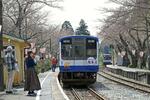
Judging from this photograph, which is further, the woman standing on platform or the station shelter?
the station shelter

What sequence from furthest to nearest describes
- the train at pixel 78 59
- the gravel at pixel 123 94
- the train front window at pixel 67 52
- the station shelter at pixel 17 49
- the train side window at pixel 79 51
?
the train side window at pixel 79 51 → the train front window at pixel 67 52 → the train at pixel 78 59 → the station shelter at pixel 17 49 → the gravel at pixel 123 94

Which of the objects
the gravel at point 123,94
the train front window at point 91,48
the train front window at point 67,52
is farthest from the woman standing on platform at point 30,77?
the train front window at point 91,48

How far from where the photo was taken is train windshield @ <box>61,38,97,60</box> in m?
27.6

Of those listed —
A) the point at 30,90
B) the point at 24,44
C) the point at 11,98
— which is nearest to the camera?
the point at 11,98

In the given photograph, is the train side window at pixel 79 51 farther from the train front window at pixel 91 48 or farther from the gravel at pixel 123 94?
the gravel at pixel 123 94

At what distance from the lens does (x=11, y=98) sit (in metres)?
16.2

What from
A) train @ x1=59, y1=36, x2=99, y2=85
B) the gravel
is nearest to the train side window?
train @ x1=59, y1=36, x2=99, y2=85

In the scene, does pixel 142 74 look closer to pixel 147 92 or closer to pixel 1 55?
pixel 147 92

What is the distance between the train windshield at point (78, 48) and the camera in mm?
27594

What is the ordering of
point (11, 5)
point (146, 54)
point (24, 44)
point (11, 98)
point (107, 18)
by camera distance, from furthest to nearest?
point (146, 54) < point (11, 5) < point (107, 18) < point (24, 44) < point (11, 98)

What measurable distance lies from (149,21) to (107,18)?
4.18 meters

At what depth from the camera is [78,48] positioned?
27812 mm

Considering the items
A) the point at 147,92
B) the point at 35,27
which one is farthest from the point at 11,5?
the point at 147,92

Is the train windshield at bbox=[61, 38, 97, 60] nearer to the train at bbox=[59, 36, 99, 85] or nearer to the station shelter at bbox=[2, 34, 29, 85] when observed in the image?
the train at bbox=[59, 36, 99, 85]
